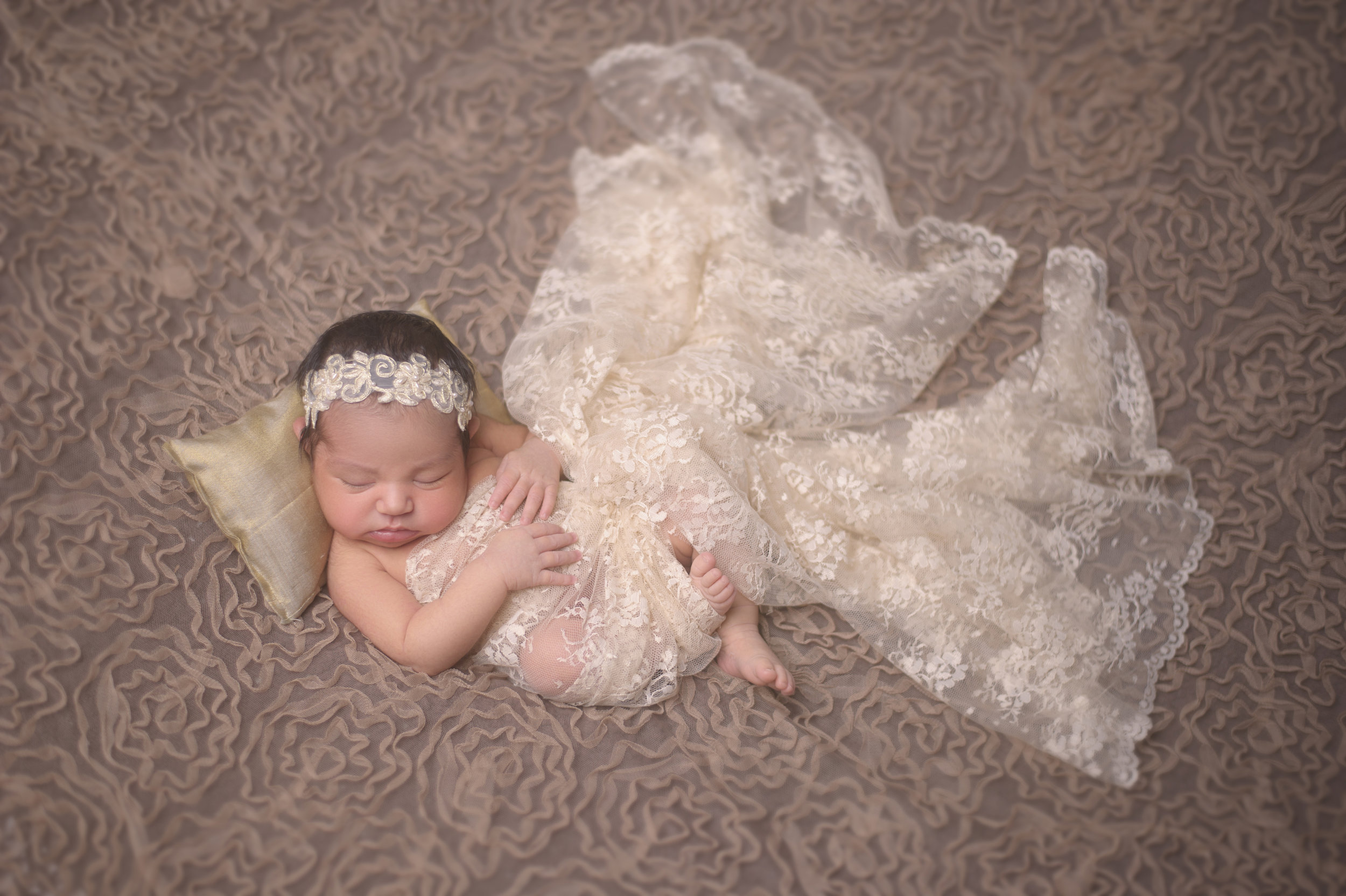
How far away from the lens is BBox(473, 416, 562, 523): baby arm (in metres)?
1.83

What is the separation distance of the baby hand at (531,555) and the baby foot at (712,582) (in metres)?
0.24

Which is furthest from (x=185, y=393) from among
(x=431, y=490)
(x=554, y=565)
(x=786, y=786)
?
(x=786, y=786)

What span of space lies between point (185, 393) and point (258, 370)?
0.49 ft

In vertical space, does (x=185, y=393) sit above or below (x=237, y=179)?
below

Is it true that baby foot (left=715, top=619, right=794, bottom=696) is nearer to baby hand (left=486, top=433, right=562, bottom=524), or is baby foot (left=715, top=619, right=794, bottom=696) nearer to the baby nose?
baby hand (left=486, top=433, right=562, bottom=524)

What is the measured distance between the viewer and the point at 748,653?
5.82 ft

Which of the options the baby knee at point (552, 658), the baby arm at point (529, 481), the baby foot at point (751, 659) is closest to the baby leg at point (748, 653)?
the baby foot at point (751, 659)

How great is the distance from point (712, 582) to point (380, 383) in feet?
2.31

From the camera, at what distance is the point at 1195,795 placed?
5.25 feet

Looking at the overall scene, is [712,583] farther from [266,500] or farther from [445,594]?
[266,500]

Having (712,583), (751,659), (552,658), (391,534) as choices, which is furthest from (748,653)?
(391,534)

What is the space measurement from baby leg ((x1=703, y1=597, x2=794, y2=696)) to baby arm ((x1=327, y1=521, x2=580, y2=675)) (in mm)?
323

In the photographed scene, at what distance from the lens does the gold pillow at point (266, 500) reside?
1718 mm

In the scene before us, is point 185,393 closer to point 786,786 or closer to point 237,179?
point 237,179
